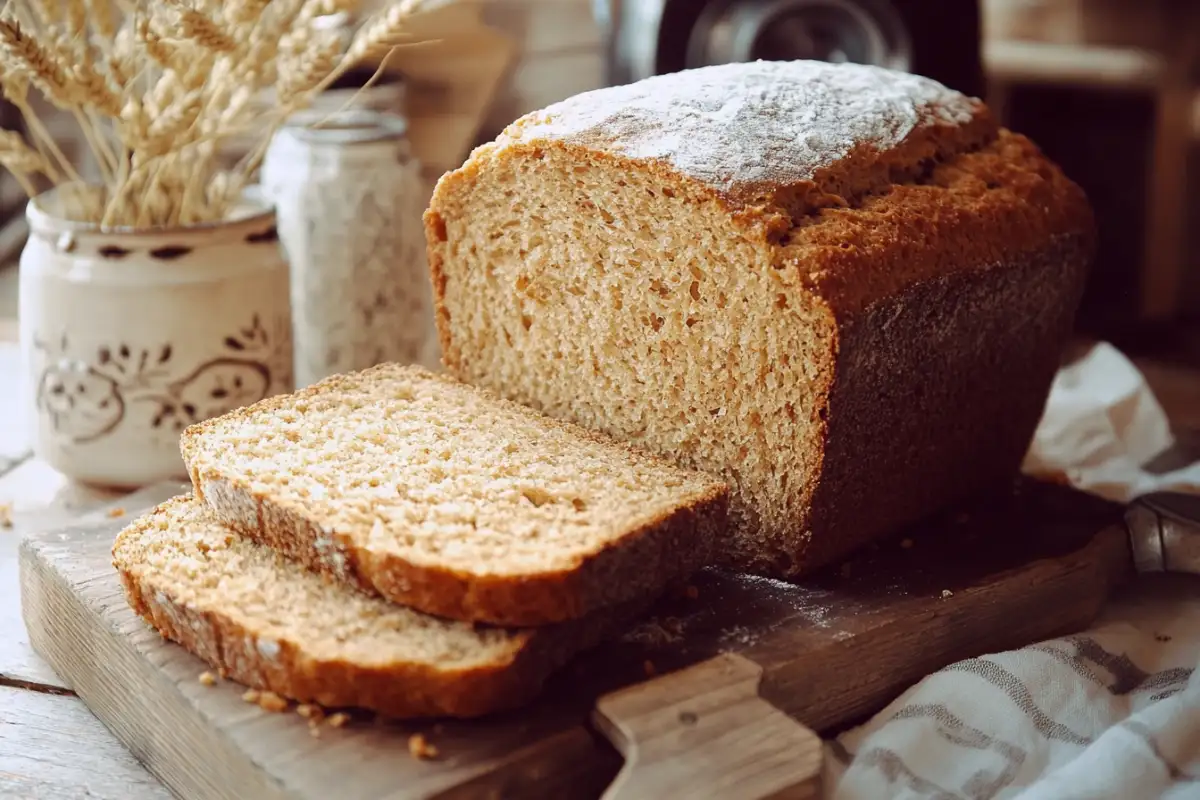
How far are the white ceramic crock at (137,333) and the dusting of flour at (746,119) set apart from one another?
68 cm

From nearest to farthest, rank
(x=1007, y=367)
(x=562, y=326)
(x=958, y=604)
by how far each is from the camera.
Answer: (x=958, y=604) < (x=562, y=326) < (x=1007, y=367)

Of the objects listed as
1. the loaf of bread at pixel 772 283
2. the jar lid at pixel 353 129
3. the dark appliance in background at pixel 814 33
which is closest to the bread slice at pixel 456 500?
the loaf of bread at pixel 772 283

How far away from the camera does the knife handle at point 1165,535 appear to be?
7.29 ft

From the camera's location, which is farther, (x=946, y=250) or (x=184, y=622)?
(x=946, y=250)

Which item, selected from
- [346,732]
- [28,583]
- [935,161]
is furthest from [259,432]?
[935,161]

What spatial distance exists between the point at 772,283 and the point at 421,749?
32.8 inches

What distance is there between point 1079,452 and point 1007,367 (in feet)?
2.00

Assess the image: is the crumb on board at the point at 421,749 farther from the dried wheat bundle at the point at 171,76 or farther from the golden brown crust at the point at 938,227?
the dried wheat bundle at the point at 171,76

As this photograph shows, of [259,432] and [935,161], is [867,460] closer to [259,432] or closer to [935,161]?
[935,161]

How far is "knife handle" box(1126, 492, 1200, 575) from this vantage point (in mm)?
2223

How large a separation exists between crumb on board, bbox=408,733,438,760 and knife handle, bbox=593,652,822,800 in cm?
21

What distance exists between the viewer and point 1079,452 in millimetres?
2887

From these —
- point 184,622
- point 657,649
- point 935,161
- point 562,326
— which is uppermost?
point 935,161

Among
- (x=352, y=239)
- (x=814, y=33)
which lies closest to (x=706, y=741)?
(x=352, y=239)
